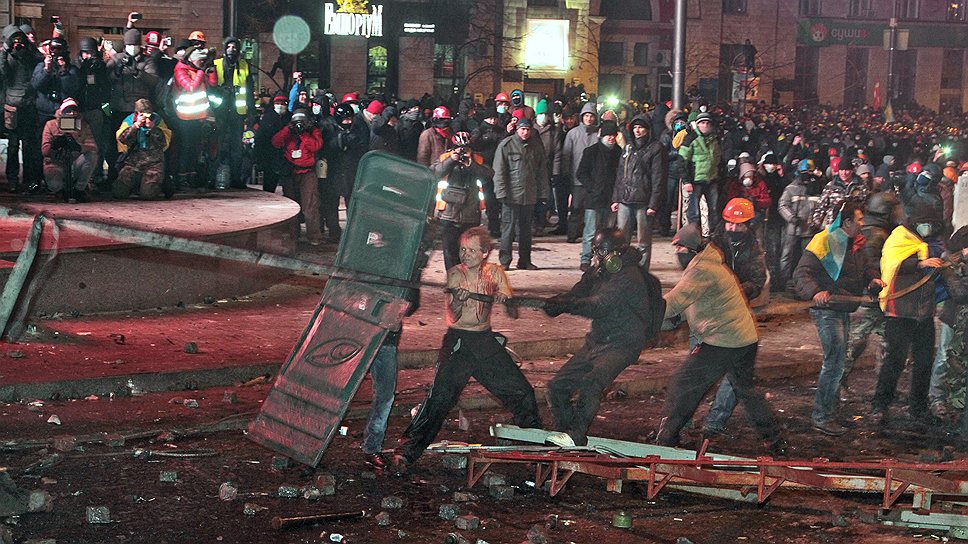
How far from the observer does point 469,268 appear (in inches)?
320

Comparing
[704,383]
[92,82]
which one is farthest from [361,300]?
[92,82]

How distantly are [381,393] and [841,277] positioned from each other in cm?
369

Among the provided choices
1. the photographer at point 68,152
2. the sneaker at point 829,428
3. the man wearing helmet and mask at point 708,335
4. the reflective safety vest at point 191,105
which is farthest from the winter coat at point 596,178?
the man wearing helmet and mask at point 708,335

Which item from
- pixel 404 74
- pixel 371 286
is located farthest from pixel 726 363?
pixel 404 74

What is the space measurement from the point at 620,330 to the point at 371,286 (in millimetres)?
1739

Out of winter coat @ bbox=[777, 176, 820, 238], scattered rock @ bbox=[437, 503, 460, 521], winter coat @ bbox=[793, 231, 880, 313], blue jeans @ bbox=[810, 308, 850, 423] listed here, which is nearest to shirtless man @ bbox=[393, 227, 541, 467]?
scattered rock @ bbox=[437, 503, 460, 521]

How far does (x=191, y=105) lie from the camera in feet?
51.0

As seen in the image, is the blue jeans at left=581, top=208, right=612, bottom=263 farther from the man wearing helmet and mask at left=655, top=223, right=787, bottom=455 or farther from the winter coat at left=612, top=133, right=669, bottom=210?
the man wearing helmet and mask at left=655, top=223, right=787, bottom=455

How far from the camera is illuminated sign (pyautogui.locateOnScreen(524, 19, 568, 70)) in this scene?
48750mm

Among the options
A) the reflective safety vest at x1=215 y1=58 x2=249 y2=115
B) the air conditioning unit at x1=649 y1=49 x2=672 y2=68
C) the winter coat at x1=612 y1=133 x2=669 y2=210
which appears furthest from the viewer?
the air conditioning unit at x1=649 y1=49 x2=672 y2=68

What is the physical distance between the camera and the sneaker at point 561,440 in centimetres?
807

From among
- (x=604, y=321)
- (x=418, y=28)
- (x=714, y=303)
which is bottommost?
(x=604, y=321)

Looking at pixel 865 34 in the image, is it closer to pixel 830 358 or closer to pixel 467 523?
pixel 830 358

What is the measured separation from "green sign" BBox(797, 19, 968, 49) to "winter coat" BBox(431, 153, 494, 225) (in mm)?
49318
